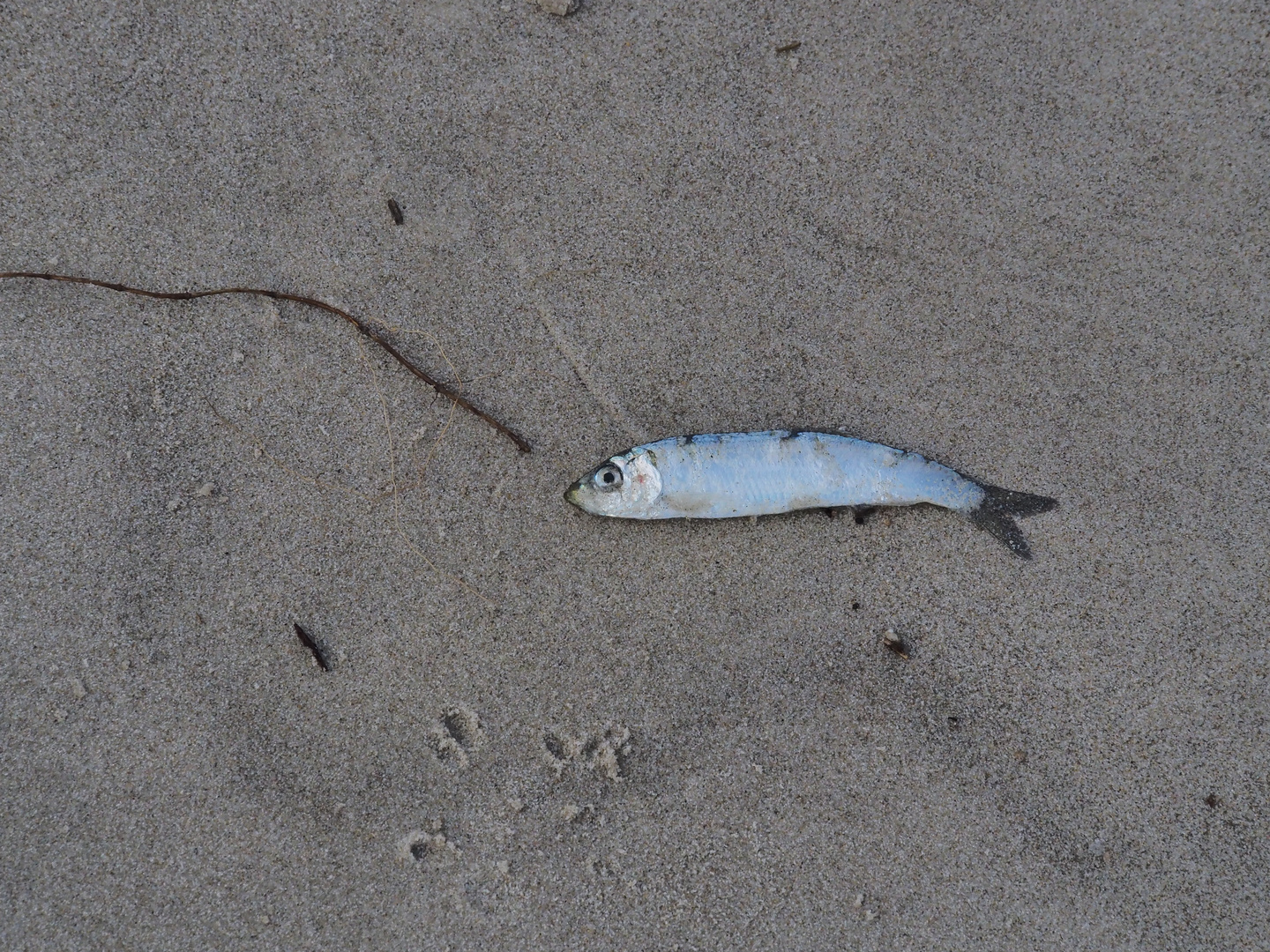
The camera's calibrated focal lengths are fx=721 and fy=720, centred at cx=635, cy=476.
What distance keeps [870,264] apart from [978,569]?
107cm

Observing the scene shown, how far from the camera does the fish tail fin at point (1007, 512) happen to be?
2.30 m

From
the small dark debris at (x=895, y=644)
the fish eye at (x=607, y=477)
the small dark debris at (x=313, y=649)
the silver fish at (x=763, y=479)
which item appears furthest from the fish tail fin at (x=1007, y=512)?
the small dark debris at (x=313, y=649)

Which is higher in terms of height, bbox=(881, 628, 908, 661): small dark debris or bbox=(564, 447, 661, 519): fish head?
bbox=(564, 447, 661, 519): fish head

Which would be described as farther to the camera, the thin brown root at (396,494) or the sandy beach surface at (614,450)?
the thin brown root at (396,494)

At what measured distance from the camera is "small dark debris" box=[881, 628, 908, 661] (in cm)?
227

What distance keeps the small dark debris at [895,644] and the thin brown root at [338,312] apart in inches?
50.8

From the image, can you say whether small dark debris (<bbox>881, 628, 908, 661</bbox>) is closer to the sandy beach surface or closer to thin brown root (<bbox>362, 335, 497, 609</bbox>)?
the sandy beach surface

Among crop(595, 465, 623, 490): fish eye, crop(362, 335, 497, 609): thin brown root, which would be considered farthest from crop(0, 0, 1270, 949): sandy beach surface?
crop(595, 465, 623, 490): fish eye

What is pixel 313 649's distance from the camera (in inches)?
87.1

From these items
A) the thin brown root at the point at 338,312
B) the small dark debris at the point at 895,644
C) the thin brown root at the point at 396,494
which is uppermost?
the thin brown root at the point at 338,312

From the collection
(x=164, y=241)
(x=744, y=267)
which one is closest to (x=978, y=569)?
(x=744, y=267)

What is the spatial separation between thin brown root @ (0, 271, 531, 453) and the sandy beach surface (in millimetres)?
40

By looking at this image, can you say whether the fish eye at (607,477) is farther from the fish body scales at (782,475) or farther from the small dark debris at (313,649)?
the small dark debris at (313,649)

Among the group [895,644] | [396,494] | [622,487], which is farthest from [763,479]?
[396,494]
